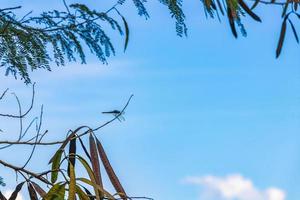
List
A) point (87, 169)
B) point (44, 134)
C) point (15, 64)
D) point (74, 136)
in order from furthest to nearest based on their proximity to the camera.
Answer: point (15, 64) → point (44, 134) → point (74, 136) → point (87, 169)

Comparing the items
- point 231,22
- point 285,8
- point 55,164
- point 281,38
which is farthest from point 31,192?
point 285,8

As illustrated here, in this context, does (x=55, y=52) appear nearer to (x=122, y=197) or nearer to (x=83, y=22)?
(x=83, y=22)

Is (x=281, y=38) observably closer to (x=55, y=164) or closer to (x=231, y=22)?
(x=231, y=22)

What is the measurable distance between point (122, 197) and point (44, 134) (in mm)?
562

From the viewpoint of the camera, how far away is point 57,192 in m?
2.63

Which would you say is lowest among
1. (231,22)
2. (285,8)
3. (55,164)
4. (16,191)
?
(16,191)

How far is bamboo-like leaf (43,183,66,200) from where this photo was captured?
2.63 metres

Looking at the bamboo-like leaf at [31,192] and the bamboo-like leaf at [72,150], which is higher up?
the bamboo-like leaf at [72,150]

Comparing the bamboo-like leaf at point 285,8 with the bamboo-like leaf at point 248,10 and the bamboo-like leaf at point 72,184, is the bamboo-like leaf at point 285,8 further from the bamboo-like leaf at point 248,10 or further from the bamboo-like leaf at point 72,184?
the bamboo-like leaf at point 72,184

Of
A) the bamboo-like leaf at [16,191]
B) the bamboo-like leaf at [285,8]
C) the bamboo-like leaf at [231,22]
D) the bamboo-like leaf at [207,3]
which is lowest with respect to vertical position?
the bamboo-like leaf at [16,191]

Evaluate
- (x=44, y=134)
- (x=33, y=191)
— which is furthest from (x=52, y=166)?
(x=44, y=134)

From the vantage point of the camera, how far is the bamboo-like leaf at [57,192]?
8.62ft

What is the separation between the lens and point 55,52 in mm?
3348

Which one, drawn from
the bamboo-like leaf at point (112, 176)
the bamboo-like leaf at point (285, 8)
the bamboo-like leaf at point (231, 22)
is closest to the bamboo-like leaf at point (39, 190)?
the bamboo-like leaf at point (112, 176)
